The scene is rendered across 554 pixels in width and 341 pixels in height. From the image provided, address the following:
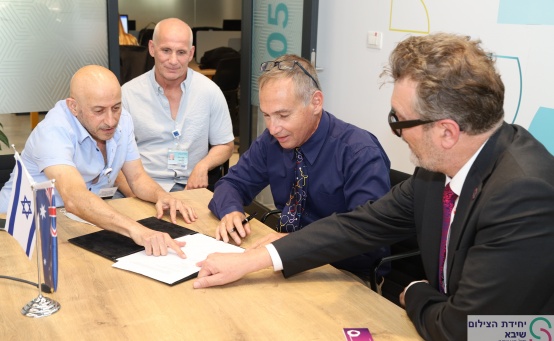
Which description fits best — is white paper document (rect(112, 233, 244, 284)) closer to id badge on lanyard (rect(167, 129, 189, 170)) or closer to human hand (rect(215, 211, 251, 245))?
human hand (rect(215, 211, 251, 245))

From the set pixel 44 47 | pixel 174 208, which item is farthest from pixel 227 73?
pixel 174 208

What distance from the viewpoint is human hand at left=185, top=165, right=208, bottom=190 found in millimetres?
3650

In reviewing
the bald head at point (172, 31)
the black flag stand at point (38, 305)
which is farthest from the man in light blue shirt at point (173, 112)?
the black flag stand at point (38, 305)

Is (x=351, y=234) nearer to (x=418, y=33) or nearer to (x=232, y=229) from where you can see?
(x=232, y=229)

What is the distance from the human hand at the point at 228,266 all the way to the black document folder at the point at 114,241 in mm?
361

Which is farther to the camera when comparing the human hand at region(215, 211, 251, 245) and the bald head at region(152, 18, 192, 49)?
the bald head at region(152, 18, 192, 49)

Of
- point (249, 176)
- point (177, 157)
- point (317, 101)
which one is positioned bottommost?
point (177, 157)

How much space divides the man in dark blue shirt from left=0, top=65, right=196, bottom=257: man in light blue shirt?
40 cm

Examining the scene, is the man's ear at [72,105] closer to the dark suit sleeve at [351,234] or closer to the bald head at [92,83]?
the bald head at [92,83]

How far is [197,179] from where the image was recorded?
145 inches

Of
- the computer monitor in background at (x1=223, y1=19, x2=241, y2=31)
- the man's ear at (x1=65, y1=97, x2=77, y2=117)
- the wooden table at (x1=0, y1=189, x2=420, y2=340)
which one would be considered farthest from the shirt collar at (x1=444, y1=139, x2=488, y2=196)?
the computer monitor in background at (x1=223, y1=19, x2=241, y2=31)

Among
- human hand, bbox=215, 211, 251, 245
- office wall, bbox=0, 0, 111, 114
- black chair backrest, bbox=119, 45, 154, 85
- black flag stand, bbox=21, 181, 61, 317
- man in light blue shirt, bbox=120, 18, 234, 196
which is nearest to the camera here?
black flag stand, bbox=21, 181, 61, 317

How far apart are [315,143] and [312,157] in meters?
0.06

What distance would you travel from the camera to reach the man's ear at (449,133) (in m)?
1.57
